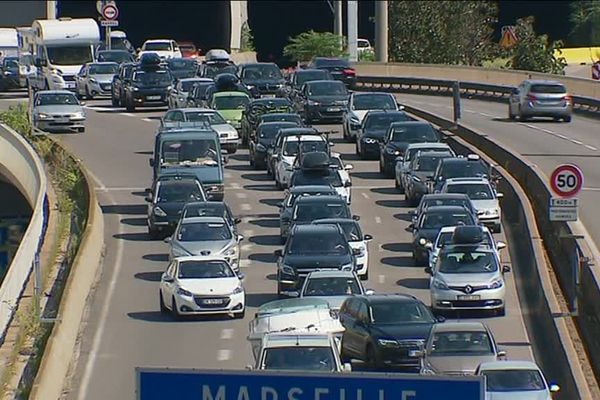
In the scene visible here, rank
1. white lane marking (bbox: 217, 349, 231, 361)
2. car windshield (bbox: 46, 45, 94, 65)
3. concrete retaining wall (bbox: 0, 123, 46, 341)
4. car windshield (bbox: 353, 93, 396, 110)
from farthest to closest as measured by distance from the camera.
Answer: car windshield (bbox: 46, 45, 94, 65) < car windshield (bbox: 353, 93, 396, 110) < concrete retaining wall (bbox: 0, 123, 46, 341) < white lane marking (bbox: 217, 349, 231, 361)

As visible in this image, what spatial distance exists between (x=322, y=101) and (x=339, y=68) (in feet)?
38.7

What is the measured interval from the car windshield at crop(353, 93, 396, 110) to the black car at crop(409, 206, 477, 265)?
1738 cm

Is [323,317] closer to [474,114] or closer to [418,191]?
[418,191]

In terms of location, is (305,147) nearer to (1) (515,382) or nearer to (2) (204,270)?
(2) (204,270)

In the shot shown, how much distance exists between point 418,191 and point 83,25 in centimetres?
2982

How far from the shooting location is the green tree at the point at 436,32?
281 feet

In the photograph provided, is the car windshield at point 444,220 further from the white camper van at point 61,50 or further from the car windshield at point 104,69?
the white camper van at point 61,50

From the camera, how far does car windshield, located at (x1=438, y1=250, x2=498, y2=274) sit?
2880 cm

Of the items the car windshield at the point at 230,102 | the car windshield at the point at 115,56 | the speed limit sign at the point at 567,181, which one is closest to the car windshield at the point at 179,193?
the speed limit sign at the point at 567,181

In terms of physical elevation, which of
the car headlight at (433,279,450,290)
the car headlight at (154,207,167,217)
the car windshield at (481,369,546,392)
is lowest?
the car headlight at (433,279,450,290)

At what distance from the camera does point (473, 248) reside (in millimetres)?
29328

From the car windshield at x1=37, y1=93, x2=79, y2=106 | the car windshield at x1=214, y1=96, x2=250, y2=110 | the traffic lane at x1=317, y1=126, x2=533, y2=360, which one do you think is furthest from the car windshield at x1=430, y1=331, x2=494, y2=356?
the car windshield at x1=37, y1=93, x2=79, y2=106

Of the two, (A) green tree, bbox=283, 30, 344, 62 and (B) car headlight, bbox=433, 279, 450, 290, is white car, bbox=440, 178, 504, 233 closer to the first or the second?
(B) car headlight, bbox=433, 279, 450, 290

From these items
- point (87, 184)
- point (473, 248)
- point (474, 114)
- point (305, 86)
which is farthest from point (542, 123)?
point (473, 248)
